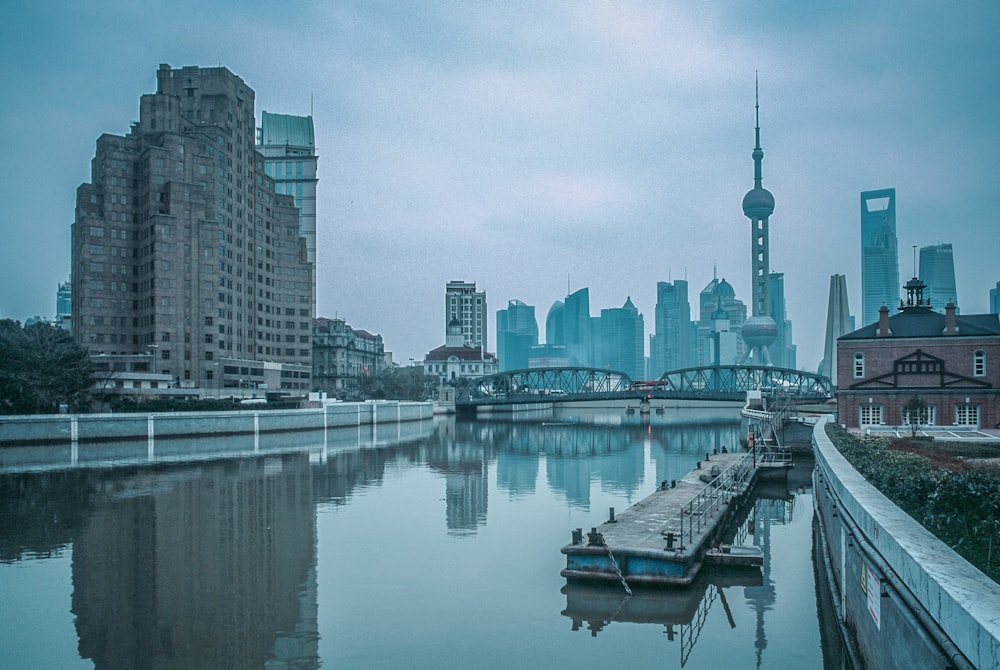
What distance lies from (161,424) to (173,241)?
29985mm

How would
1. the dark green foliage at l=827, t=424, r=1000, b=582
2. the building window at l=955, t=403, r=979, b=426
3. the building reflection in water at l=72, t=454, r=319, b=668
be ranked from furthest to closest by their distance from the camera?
1. the building window at l=955, t=403, r=979, b=426
2. the building reflection in water at l=72, t=454, r=319, b=668
3. the dark green foliage at l=827, t=424, r=1000, b=582

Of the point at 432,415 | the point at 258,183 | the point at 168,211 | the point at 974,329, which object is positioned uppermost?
the point at 258,183

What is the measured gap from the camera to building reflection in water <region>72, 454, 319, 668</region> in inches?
762

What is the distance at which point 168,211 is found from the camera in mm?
97938

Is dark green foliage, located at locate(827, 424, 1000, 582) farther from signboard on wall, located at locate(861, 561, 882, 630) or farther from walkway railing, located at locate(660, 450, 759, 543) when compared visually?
walkway railing, located at locate(660, 450, 759, 543)

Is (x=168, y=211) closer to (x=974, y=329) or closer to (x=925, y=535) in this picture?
(x=974, y=329)

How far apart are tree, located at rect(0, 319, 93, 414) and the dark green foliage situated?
72683 mm

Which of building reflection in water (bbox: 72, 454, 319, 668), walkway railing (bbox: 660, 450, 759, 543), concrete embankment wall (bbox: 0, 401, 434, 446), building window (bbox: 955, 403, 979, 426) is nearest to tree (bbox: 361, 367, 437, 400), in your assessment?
concrete embankment wall (bbox: 0, 401, 434, 446)

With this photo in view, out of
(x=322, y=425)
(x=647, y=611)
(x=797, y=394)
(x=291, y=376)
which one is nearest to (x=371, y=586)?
(x=647, y=611)

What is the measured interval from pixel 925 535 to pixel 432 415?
422 feet

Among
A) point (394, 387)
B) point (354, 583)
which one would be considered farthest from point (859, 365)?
point (394, 387)

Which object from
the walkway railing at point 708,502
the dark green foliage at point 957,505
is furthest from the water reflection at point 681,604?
the dark green foliage at point 957,505

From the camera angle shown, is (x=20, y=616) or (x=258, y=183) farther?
(x=258, y=183)

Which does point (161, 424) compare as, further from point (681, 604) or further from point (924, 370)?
point (681, 604)
